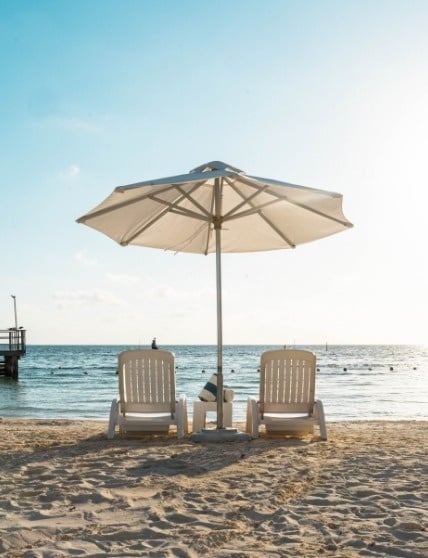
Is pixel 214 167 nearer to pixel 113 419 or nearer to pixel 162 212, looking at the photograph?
pixel 162 212

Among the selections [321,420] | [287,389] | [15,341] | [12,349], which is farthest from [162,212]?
[12,349]

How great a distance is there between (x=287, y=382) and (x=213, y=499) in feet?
9.59

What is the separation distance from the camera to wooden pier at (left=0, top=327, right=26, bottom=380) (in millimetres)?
26866

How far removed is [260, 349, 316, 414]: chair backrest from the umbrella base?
1.51 feet

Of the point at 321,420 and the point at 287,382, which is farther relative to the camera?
the point at 287,382

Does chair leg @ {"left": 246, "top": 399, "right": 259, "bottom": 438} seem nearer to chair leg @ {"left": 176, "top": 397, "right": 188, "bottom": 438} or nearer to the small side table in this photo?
the small side table

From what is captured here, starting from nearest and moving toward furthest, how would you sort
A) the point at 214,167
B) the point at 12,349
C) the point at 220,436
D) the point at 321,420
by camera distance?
the point at 214,167 < the point at 220,436 < the point at 321,420 < the point at 12,349

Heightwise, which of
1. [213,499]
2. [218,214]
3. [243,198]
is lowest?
[213,499]

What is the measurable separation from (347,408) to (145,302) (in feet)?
114

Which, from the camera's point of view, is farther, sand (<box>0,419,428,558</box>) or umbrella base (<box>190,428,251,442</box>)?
umbrella base (<box>190,428,251,442</box>)

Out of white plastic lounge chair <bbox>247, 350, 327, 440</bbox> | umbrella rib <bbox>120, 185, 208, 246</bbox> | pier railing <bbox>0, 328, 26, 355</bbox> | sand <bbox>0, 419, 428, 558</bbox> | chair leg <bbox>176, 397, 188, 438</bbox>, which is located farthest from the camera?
pier railing <bbox>0, 328, 26, 355</bbox>

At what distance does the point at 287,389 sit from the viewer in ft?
21.7

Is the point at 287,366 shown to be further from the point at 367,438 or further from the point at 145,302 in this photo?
the point at 145,302

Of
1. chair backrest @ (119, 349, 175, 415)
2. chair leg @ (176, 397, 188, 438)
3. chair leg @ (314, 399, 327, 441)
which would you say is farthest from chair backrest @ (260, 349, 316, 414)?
chair backrest @ (119, 349, 175, 415)
